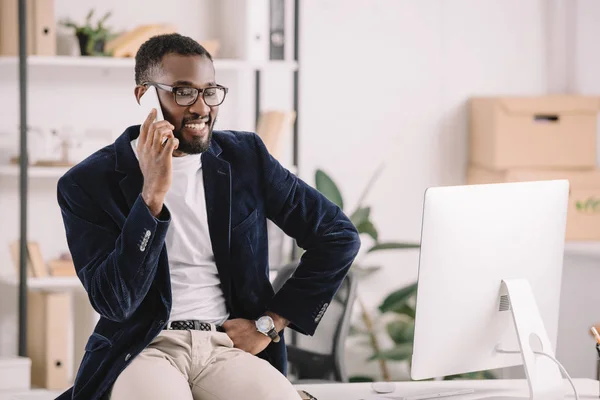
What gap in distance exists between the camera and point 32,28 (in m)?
3.54

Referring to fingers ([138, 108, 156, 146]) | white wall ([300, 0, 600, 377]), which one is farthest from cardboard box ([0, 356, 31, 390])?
fingers ([138, 108, 156, 146])

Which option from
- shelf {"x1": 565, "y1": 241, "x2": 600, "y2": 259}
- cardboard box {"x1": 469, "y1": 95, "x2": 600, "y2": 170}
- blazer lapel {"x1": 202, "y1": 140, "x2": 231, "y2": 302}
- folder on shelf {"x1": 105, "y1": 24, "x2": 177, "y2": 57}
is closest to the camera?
blazer lapel {"x1": 202, "y1": 140, "x2": 231, "y2": 302}

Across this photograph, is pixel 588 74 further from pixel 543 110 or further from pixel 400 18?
pixel 400 18

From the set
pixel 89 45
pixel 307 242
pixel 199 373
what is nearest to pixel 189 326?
pixel 199 373

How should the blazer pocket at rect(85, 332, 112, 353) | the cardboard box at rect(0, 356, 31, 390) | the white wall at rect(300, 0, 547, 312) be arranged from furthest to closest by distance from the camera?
the white wall at rect(300, 0, 547, 312), the cardboard box at rect(0, 356, 31, 390), the blazer pocket at rect(85, 332, 112, 353)

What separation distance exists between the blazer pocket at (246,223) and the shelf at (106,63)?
1.70 meters

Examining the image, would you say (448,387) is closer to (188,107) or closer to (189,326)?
(189,326)

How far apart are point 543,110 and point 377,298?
1.09 m

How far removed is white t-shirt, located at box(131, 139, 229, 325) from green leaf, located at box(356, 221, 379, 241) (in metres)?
1.91

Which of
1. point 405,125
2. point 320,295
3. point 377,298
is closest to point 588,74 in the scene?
point 405,125

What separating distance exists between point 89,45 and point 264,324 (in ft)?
6.45

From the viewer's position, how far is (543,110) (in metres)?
4.06

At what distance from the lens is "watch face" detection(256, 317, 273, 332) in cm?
206

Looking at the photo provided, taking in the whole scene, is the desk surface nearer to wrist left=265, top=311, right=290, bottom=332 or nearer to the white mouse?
the white mouse
